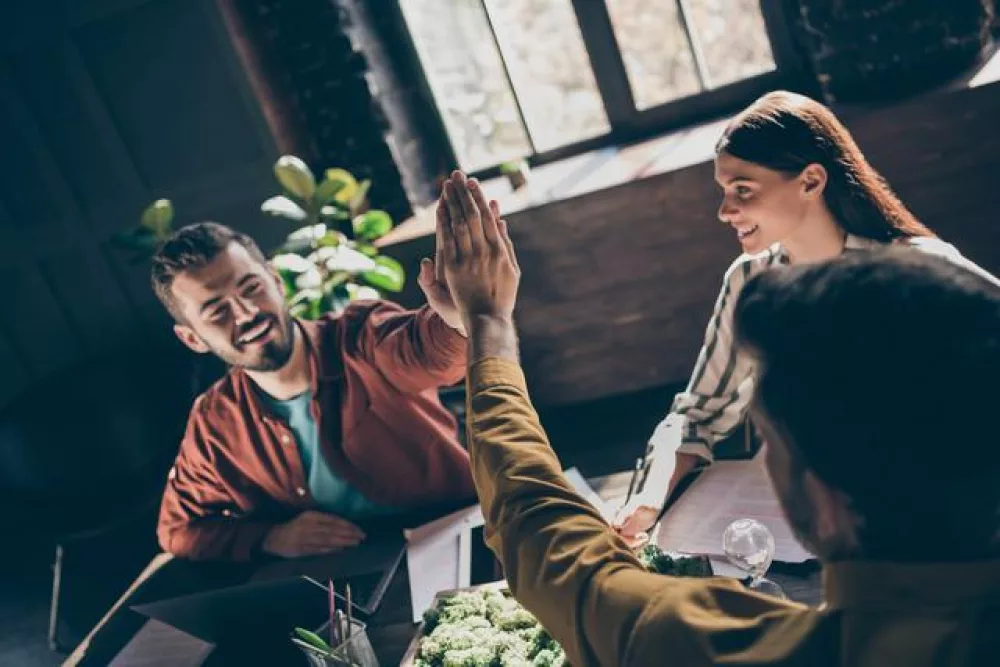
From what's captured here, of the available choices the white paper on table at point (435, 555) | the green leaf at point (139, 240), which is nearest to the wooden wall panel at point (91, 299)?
the green leaf at point (139, 240)

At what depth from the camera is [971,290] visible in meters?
0.72

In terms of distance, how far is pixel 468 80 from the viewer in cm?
347

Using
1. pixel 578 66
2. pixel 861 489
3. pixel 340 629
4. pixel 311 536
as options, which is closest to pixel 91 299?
pixel 578 66

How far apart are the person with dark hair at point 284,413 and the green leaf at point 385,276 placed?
704 mm

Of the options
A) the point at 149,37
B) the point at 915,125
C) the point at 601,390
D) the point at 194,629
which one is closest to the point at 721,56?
the point at 915,125

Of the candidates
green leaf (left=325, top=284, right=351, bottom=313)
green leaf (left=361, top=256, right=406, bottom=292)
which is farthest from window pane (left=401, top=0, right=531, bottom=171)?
green leaf (left=325, top=284, right=351, bottom=313)

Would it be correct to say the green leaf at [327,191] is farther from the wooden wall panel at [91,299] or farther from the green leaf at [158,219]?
the wooden wall panel at [91,299]

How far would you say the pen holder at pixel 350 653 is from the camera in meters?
1.36

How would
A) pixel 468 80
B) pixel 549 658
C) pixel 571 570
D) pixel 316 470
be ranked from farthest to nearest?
1. pixel 468 80
2. pixel 316 470
3. pixel 549 658
4. pixel 571 570

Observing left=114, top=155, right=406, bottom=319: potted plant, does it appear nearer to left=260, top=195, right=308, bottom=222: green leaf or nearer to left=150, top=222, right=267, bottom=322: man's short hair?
left=260, top=195, right=308, bottom=222: green leaf

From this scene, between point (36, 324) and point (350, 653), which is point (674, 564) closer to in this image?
point (350, 653)

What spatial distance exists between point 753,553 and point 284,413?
1.24 metres

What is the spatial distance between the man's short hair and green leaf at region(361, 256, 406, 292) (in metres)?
0.81

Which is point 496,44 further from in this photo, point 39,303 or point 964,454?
point 964,454
